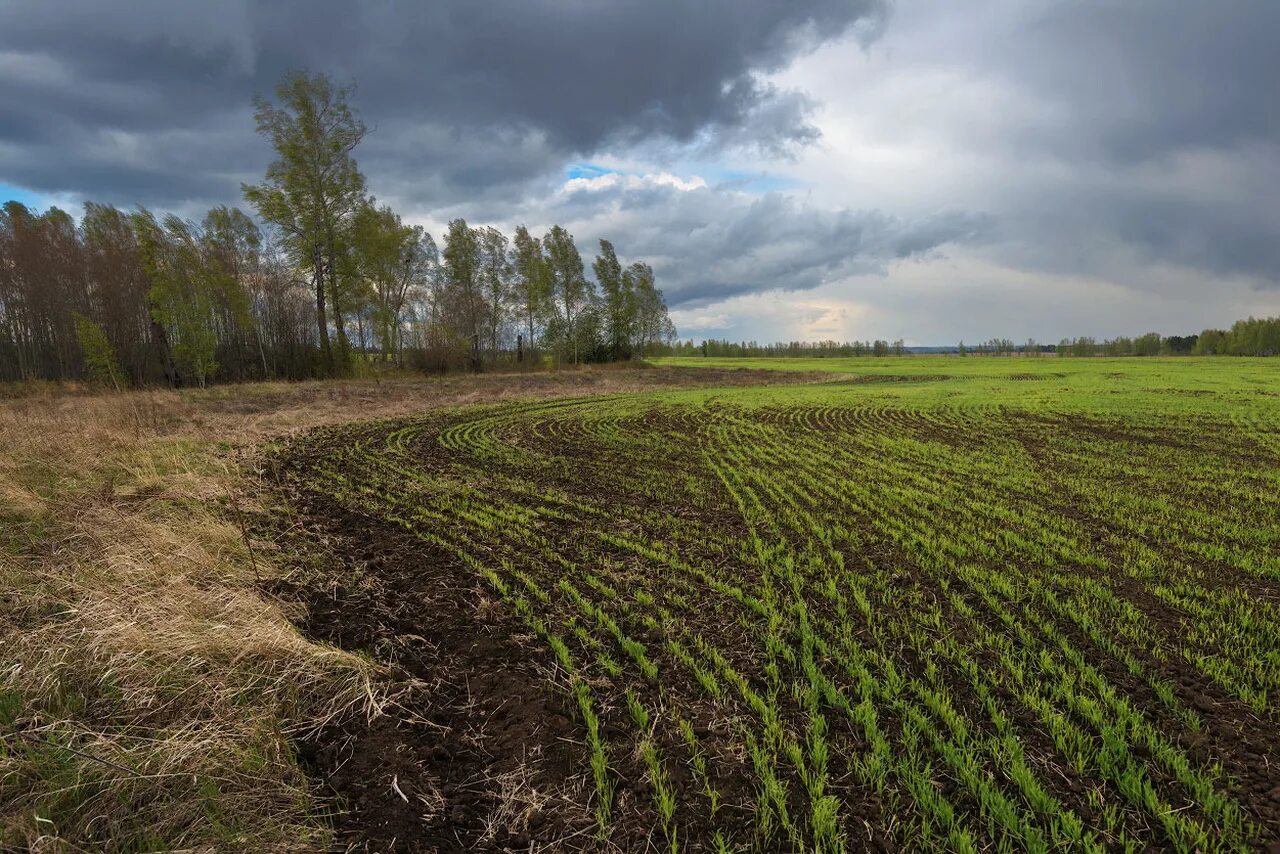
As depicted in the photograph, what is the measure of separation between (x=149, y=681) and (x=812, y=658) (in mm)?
5336

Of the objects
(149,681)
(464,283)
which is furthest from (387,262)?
(149,681)

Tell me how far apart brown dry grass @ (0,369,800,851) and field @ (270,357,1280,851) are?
0.43 meters

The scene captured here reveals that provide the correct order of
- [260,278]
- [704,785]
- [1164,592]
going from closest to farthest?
[704,785]
[1164,592]
[260,278]

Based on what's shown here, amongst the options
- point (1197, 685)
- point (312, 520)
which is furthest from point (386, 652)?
point (1197, 685)

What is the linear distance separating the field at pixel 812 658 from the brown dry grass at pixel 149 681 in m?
0.43

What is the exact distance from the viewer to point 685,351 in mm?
148875

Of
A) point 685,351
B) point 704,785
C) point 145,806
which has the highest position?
point 685,351

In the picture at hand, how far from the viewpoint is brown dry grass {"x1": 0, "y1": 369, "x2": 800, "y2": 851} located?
10.1ft

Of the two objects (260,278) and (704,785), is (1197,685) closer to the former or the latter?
(704,785)

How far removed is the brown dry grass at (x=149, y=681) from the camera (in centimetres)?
307

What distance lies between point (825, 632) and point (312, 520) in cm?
808

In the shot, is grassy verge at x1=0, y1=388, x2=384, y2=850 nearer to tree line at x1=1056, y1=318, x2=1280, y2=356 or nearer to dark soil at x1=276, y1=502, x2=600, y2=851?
dark soil at x1=276, y1=502, x2=600, y2=851

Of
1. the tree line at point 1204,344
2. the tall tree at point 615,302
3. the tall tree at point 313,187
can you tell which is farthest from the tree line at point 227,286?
the tree line at point 1204,344

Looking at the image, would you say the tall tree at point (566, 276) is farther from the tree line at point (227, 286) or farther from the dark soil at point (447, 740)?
the dark soil at point (447, 740)
